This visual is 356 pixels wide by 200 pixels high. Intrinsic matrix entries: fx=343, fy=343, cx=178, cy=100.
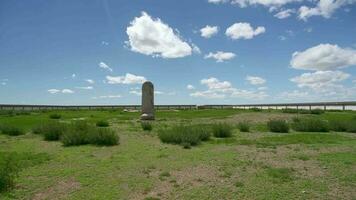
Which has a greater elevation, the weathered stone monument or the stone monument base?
the weathered stone monument

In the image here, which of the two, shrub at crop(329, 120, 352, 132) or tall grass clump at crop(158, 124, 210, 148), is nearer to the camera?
tall grass clump at crop(158, 124, 210, 148)

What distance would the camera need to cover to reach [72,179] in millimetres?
8102

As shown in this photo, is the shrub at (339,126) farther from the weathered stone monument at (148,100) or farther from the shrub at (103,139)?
the weathered stone monument at (148,100)

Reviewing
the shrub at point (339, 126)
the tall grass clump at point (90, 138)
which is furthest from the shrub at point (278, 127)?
the tall grass clump at point (90, 138)

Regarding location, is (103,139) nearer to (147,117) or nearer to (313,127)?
(313,127)

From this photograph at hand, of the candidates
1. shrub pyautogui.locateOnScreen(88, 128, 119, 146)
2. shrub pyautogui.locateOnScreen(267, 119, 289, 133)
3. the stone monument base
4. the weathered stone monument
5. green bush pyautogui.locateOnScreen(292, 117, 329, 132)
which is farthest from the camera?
the weathered stone monument

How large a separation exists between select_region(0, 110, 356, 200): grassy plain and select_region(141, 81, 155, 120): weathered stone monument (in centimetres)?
1559

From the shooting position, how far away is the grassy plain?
7094 mm

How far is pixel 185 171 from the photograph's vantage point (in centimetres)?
892

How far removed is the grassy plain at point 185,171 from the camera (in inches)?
279

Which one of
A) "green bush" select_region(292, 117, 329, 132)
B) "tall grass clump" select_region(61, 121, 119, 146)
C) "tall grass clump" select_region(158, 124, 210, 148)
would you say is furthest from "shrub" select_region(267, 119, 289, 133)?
"tall grass clump" select_region(61, 121, 119, 146)

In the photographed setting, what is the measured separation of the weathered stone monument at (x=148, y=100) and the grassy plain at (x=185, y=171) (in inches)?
614

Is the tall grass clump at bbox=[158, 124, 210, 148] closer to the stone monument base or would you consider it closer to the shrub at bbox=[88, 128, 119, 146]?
the shrub at bbox=[88, 128, 119, 146]

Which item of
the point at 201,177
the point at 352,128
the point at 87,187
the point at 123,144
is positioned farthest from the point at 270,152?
the point at 352,128
